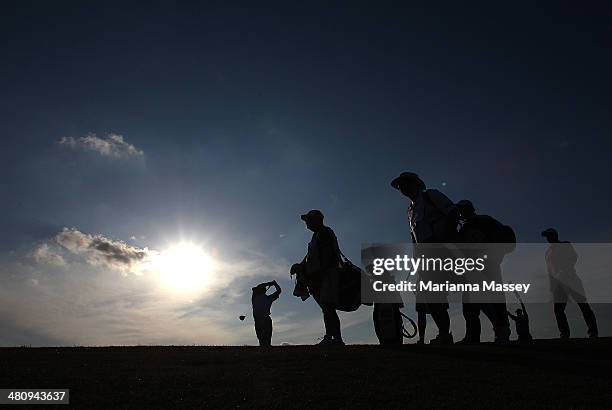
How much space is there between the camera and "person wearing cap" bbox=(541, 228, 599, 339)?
1231 centimetres

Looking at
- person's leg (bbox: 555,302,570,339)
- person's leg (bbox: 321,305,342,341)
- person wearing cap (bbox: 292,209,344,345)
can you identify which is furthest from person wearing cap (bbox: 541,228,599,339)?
person's leg (bbox: 321,305,342,341)

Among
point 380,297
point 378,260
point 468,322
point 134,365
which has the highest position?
point 378,260

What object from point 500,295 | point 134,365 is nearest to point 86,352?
point 134,365

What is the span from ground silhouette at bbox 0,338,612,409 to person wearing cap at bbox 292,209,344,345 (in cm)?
242

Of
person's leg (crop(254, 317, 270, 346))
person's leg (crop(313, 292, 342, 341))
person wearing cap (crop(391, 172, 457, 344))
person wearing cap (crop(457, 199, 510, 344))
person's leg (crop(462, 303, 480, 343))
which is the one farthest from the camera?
person's leg (crop(254, 317, 270, 346))

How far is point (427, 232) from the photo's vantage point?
8.53 metres

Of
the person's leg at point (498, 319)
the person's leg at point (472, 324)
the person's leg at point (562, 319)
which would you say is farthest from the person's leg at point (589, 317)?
the person's leg at point (472, 324)

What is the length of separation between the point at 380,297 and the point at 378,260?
69 centimetres

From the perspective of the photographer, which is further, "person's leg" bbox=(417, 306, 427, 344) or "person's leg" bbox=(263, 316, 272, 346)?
"person's leg" bbox=(263, 316, 272, 346)

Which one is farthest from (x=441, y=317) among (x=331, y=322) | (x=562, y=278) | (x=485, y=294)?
(x=562, y=278)

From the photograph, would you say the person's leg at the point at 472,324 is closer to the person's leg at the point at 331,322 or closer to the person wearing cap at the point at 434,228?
the person wearing cap at the point at 434,228

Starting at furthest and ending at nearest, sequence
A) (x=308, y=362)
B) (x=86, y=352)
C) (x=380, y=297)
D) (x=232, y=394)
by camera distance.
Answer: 1. (x=380, y=297)
2. (x=86, y=352)
3. (x=308, y=362)
4. (x=232, y=394)

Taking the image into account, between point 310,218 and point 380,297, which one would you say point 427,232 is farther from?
point 310,218

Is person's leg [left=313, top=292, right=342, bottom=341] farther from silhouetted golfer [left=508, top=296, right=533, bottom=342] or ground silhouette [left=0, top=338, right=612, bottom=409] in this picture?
silhouetted golfer [left=508, top=296, right=533, bottom=342]
